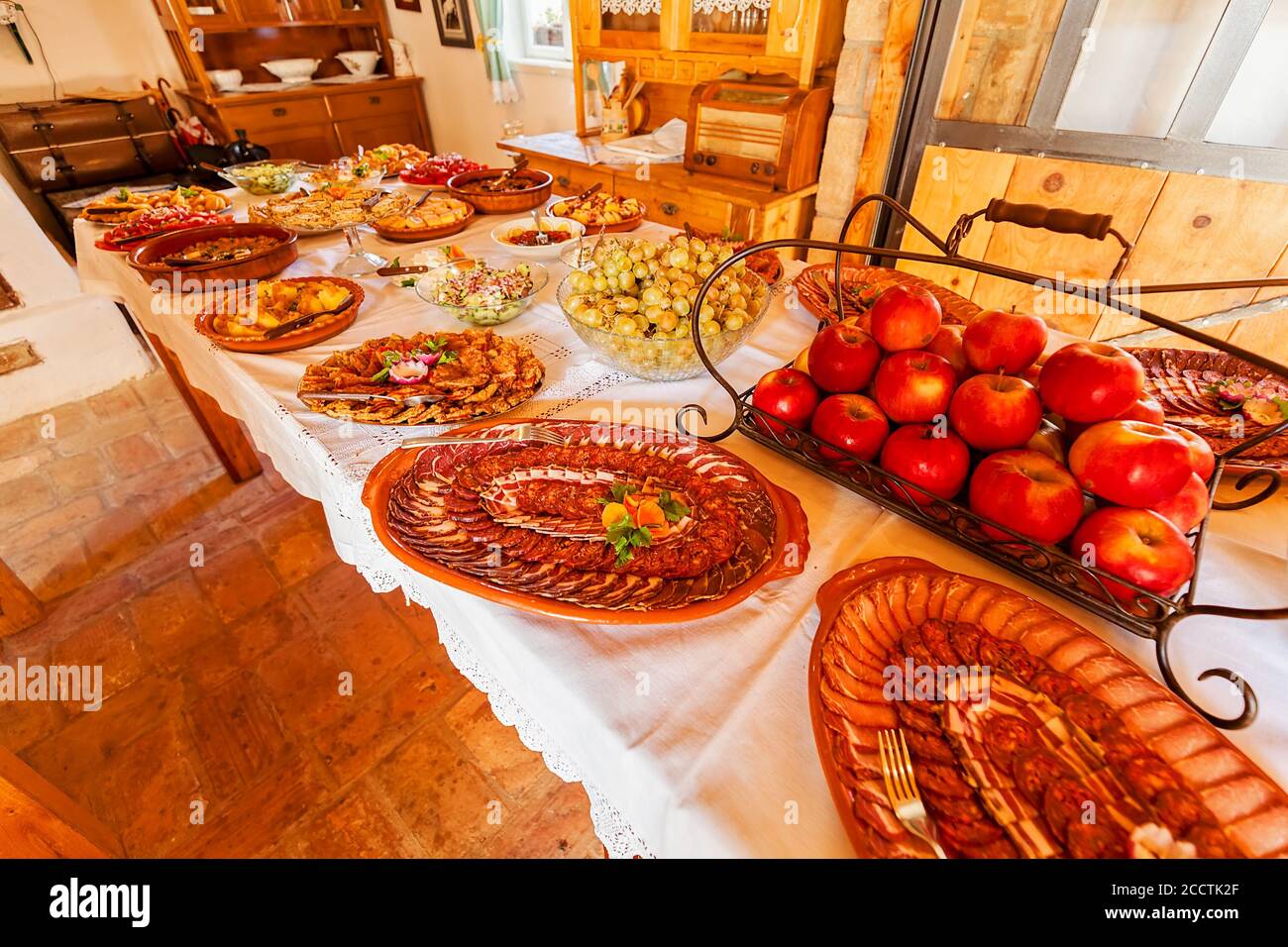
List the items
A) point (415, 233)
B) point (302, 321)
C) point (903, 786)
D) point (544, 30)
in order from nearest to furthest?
point (903, 786)
point (302, 321)
point (415, 233)
point (544, 30)

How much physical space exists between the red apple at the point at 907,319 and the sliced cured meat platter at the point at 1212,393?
460 millimetres

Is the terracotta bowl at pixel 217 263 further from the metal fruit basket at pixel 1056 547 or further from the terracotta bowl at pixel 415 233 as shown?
the metal fruit basket at pixel 1056 547

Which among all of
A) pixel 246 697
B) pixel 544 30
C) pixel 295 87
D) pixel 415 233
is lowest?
pixel 246 697

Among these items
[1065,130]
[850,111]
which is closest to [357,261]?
[850,111]

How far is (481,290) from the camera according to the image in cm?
135

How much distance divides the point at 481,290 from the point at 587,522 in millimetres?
822

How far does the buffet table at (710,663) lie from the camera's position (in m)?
0.56

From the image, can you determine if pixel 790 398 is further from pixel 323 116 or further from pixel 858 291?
pixel 323 116

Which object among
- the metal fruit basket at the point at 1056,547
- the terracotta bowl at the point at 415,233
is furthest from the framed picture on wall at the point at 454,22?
the metal fruit basket at the point at 1056,547

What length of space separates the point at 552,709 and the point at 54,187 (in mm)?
5493

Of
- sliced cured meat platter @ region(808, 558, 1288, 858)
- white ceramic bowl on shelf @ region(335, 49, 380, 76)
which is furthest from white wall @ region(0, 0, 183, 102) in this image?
sliced cured meat platter @ region(808, 558, 1288, 858)

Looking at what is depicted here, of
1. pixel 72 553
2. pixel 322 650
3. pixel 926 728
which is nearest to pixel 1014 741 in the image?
pixel 926 728

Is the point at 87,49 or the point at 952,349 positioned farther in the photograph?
the point at 87,49

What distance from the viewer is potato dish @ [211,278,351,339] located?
1.28 meters
